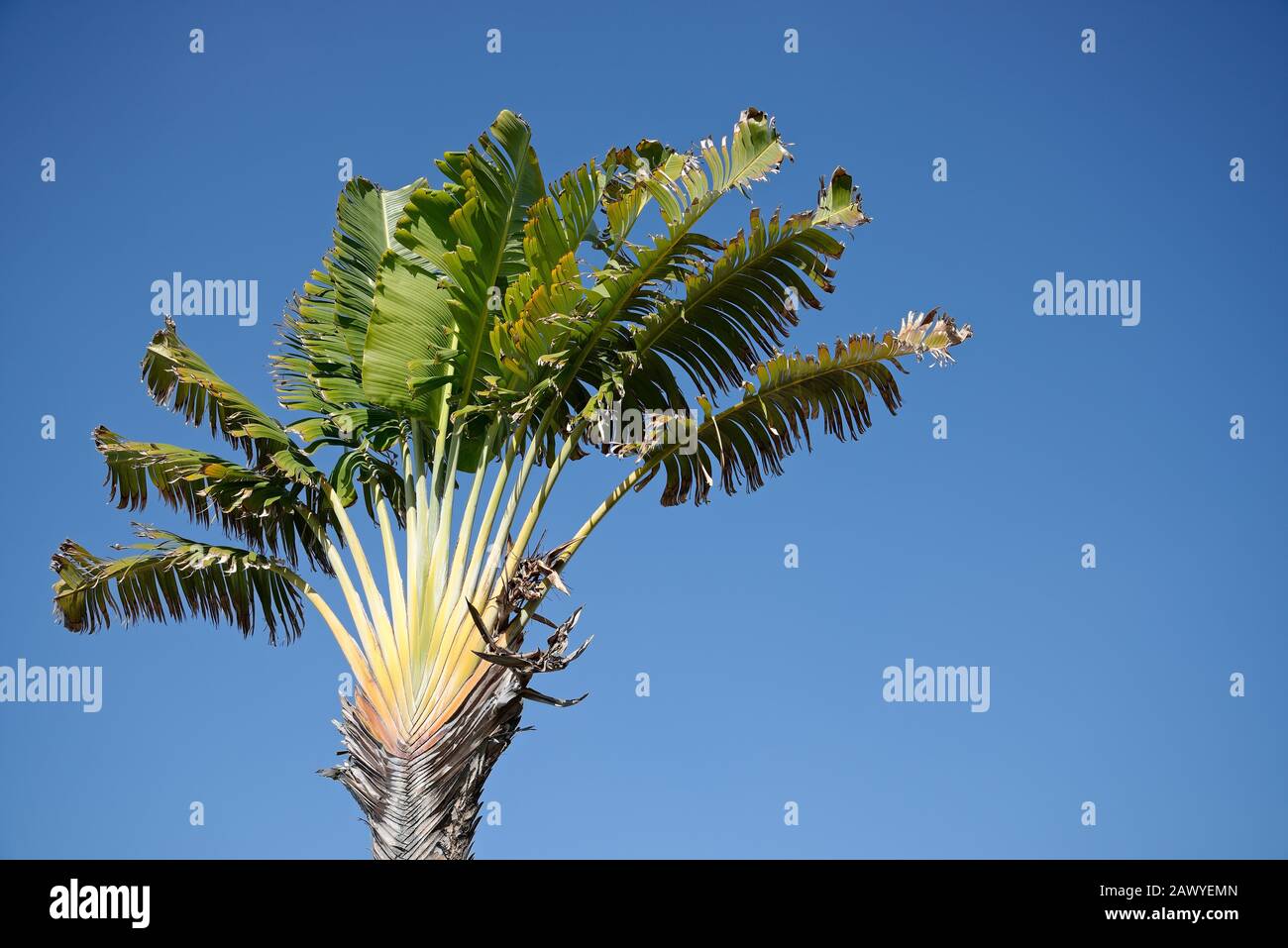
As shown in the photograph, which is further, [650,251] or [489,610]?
[650,251]

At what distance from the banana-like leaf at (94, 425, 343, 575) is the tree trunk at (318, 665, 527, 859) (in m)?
1.99

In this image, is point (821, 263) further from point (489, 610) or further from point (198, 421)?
point (198, 421)

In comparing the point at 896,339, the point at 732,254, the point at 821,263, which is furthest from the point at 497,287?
the point at 896,339

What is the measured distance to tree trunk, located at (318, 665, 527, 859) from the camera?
746 cm

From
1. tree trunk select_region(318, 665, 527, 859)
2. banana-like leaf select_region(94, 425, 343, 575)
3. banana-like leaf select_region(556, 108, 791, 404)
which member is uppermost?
banana-like leaf select_region(556, 108, 791, 404)

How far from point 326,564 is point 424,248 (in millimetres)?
2670

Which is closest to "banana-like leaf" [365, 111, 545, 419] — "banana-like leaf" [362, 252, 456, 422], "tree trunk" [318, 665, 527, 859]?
"banana-like leaf" [362, 252, 456, 422]

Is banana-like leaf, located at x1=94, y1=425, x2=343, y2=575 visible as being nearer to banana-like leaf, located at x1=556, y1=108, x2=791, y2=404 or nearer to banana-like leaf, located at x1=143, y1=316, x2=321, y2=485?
banana-like leaf, located at x1=143, y1=316, x2=321, y2=485

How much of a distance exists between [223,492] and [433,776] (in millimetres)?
3122

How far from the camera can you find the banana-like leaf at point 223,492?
9.08 metres

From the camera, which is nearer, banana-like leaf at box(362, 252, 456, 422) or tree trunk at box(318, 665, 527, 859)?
tree trunk at box(318, 665, 527, 859)
